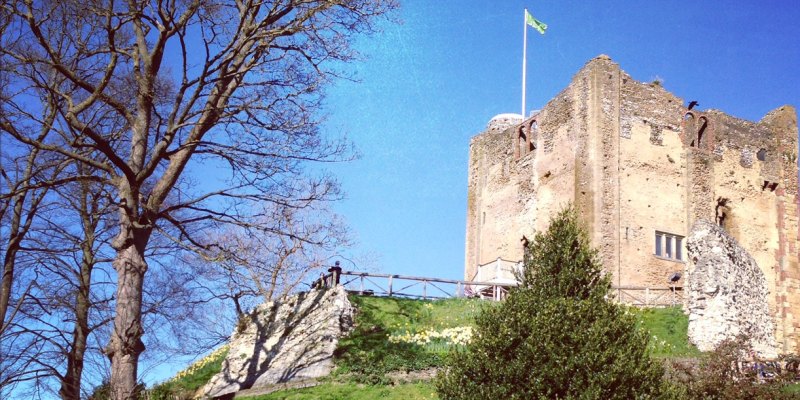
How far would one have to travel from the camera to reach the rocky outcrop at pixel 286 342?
77.3ft

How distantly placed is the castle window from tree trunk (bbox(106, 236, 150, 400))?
1041 inches

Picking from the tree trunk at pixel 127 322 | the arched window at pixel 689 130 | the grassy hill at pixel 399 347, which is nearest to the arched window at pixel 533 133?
the arched window at pixel 689 130

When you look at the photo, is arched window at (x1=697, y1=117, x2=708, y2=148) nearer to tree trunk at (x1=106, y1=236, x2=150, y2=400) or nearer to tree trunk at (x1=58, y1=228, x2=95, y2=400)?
tree trunk at (x1=58, y1=228, x2=95, y2=400)

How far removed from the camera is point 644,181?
37656mm

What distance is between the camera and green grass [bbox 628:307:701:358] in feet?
81.7

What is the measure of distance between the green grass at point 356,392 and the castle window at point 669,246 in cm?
1871

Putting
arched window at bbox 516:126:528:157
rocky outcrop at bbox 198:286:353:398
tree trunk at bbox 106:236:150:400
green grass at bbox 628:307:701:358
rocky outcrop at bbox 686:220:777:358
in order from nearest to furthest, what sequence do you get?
tree trunk at bbox 106:236:150:400 → rocky outcrop at bbox 198:286:353:398 → rocky outcrop at bbox 686:220:777:358 → green grass at bbox 628:307:701:358 → arched window at bbox 516:126:528:157

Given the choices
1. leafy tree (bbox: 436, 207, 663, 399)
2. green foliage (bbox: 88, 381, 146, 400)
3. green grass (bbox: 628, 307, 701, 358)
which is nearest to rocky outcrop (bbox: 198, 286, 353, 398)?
green foliage (bbox: 88, 381, 146, 400)

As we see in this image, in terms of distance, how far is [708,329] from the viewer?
2491 centimetres

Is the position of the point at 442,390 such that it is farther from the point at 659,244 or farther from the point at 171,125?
the point at 659,244

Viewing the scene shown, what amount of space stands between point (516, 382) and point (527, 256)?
3.86 meters

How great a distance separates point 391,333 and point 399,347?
4.47 feet

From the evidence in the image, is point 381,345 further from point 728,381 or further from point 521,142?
point 521,142

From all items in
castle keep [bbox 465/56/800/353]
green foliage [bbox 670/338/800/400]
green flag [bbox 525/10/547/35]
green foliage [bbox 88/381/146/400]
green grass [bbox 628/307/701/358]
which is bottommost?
green foliage [bbox 88/381/146/400]
